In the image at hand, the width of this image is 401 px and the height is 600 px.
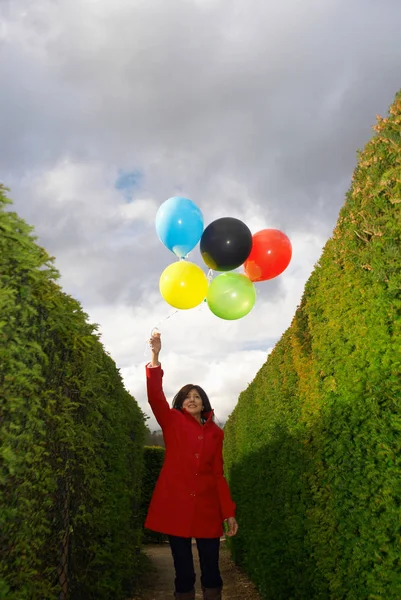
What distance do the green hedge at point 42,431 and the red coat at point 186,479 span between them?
1.73 ft

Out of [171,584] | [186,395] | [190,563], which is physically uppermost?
[186,395]

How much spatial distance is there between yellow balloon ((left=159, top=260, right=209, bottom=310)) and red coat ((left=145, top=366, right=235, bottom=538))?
116cm

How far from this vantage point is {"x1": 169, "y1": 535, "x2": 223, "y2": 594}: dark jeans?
3.52 metres

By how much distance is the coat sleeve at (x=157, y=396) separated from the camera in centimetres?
377

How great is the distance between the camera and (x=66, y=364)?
2854mm

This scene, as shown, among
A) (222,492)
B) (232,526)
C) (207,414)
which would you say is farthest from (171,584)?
(207,414)

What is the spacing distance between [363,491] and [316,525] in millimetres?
1090

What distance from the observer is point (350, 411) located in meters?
3.27

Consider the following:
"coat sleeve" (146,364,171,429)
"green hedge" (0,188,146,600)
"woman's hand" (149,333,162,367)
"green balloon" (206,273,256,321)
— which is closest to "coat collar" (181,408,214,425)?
"coat sleeve" (146,364,171,429)

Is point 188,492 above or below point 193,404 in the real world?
below

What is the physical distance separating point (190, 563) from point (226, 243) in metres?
2.74

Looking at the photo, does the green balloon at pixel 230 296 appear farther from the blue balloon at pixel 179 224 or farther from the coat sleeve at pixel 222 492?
the coat sleeve at pixel 222 492

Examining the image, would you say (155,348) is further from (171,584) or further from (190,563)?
(171,584)

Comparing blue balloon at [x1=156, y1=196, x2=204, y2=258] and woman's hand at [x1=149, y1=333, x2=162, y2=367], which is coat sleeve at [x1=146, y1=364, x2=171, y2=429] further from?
blue balloon at [x1=156, y1=196, x2=204, y2=258]
